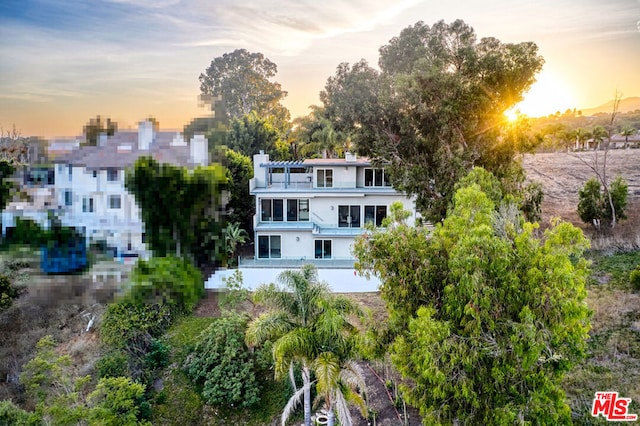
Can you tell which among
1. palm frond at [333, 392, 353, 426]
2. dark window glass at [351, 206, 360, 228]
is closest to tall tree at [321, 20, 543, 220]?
dark window glass at [351, 206, 360, 228]

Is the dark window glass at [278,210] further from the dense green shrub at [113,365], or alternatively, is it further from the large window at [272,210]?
the dense green shrub at [113,365]

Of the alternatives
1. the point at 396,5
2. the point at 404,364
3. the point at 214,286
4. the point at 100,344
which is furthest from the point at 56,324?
the point at 396,5

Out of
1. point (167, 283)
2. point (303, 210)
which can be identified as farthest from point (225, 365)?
point (303, 210)

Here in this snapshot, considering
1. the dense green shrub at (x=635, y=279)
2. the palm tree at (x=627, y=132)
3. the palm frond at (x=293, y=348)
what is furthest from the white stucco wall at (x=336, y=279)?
the palm tree at (x=627, y=132)

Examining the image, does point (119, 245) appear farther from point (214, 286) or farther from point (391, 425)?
point (391, 425)

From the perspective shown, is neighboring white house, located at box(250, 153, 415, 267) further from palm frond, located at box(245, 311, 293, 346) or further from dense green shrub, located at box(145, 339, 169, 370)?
palm frond, located at box(245, 311, 293, 346)

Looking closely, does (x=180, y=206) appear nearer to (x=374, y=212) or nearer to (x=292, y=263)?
(x=292, y=263)

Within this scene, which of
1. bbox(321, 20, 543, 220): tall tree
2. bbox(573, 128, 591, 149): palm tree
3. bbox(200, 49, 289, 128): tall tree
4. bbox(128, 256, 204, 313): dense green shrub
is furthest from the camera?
bbox(573, 128, 591, 149): palm tree

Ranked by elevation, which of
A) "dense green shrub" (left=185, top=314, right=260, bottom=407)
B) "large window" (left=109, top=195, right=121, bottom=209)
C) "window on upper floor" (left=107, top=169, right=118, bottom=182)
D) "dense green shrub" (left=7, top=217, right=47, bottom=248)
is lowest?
"dense green shrub" (left=185, top=314, right=260, bottom=407)
